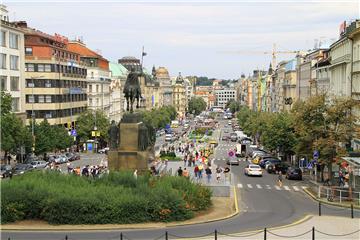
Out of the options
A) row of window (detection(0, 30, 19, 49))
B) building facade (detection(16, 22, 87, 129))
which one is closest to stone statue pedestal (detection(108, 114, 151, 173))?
row of window (detection(0, 30, 19, 49))

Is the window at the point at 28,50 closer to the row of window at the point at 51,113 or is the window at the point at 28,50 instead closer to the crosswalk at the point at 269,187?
the row of window at the point at 51,113

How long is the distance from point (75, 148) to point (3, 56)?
34.4 metres

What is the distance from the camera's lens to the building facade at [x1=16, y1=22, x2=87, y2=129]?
104 m

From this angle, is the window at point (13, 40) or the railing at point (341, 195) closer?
the railing at point (341, 195)

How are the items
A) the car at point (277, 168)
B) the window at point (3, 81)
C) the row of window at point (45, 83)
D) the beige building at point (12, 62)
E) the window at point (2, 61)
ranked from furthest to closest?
the row of window at point (45, 83) < the beige building at point (12, 62) < the window at point (3, 81) < the window at point (2, 61) < the car at point (277, 168)

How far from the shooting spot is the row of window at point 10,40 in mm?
83625

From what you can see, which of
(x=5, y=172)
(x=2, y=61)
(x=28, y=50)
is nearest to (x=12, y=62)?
(x=2, y=61)

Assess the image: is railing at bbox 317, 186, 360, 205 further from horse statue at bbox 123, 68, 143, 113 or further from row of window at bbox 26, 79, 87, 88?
row of window at bbox 26, 79, 87, 88

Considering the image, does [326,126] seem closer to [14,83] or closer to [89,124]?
[14,83]

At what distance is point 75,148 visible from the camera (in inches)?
4537

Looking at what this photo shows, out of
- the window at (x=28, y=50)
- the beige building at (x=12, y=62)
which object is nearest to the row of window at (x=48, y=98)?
the window at (x=28, y=50)

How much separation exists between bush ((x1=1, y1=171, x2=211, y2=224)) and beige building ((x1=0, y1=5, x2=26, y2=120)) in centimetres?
5037

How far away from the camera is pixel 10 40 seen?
86.4 meters

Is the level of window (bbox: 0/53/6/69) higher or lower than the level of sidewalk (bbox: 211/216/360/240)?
higher
